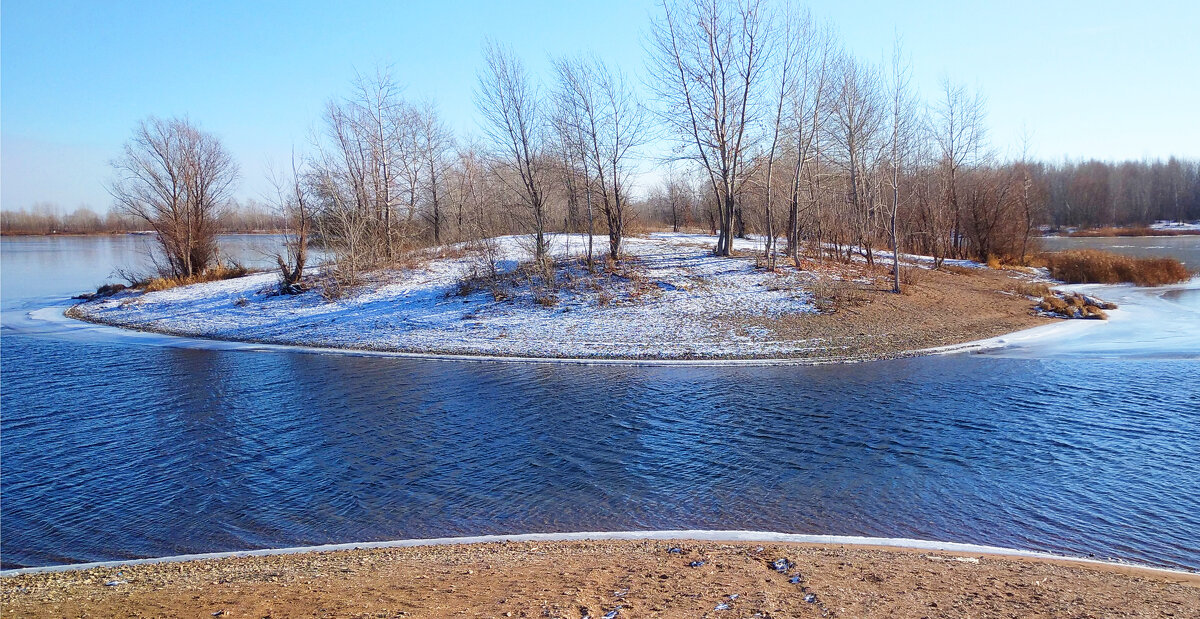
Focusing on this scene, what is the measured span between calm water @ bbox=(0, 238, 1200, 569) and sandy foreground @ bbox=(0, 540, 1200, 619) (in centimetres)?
72

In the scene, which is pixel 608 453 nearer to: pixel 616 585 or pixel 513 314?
pixel 616 585

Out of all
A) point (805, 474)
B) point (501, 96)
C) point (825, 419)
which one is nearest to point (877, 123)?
point (501, 96)

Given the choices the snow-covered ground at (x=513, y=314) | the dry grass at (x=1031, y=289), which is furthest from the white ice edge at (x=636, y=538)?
the dry grass at (x=1031, y=289)

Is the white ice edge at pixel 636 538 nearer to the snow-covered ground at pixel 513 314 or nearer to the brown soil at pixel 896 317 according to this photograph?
Result: the snow-covered ground at pixel 513 314

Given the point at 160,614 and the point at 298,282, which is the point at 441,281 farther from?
the point at 160,614

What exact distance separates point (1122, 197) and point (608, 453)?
94.2 metres

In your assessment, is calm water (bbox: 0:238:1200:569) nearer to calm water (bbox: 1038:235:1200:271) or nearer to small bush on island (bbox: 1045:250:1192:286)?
small bush on island (bbox: 1045:250:1192:286)

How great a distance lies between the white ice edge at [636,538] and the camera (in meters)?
6.21

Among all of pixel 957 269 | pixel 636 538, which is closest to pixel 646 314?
pixel 636 538

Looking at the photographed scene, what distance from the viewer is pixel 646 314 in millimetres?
19812

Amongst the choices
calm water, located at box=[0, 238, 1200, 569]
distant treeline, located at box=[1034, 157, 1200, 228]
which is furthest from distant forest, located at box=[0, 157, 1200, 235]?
calm water, located at box=[0, 238, 1200, 569]

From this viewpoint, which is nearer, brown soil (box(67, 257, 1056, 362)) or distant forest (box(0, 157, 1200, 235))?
brown soil (box(67, 257, 1056, 362))

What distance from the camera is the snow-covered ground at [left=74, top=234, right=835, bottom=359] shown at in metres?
17.5

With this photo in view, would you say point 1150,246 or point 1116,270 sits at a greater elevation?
point 1150,246
